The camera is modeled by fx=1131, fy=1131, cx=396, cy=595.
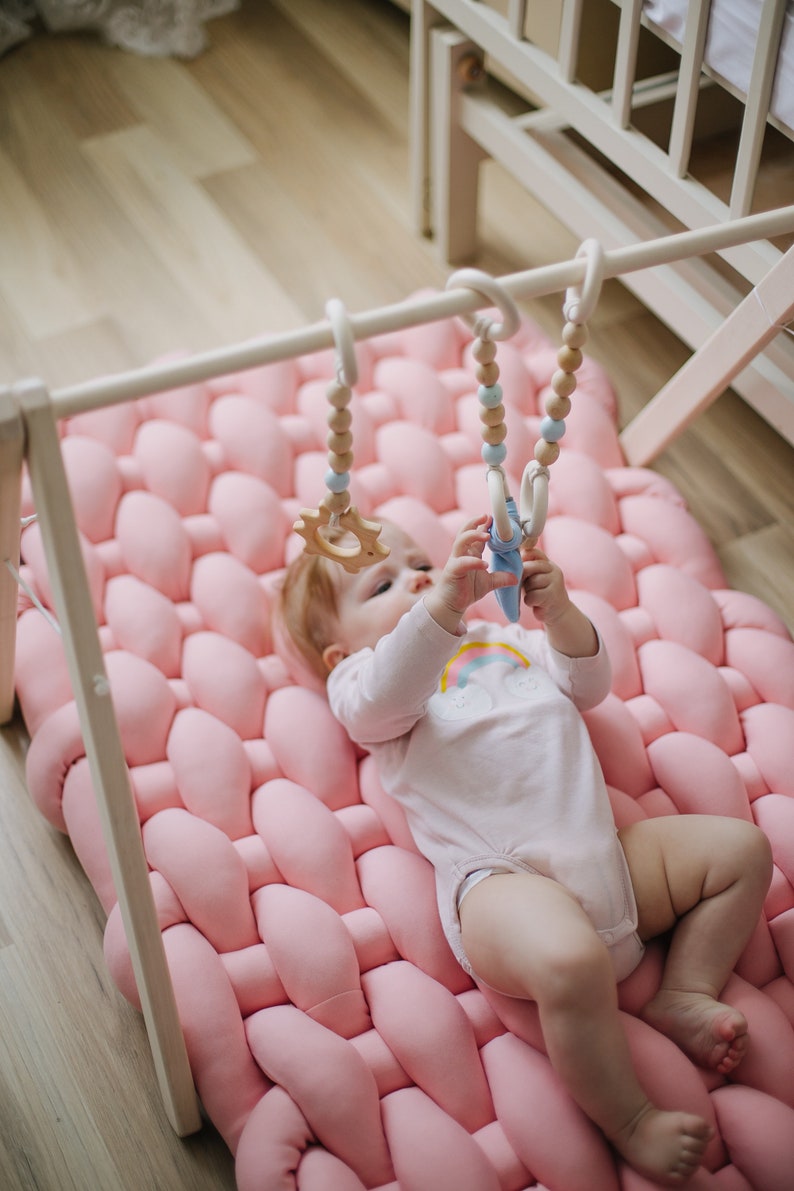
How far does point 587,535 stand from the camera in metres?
1.29

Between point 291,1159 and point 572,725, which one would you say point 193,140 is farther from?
point 291,1159

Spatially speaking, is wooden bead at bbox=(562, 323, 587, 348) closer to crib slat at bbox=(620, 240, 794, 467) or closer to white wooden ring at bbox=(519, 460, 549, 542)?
white wooden ring at bbox=(519, 460, 549, 542)

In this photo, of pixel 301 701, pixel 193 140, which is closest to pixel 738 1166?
pixel 301 701

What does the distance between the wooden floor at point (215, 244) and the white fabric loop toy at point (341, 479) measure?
0.53 metres

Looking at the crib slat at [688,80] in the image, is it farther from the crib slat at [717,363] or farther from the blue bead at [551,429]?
the blue bead at [551,429]

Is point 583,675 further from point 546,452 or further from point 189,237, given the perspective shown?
point 189,237

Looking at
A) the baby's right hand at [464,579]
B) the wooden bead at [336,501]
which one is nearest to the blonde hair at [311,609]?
the baby's right hand at [464,579]

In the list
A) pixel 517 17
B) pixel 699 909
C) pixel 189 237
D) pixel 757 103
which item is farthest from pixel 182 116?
pixel 699 909

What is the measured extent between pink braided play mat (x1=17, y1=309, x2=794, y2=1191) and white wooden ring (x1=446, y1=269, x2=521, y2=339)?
0.49 m

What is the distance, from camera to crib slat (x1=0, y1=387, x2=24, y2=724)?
69cm

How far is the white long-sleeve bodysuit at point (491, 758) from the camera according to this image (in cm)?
98

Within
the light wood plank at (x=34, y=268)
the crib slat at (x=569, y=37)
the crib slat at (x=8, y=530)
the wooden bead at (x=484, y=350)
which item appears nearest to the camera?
the crib slat at (x=8, y=530)

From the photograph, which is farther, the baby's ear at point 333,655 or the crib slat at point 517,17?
the crib slat at point 517,17

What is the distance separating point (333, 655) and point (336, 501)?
33 centimetres
